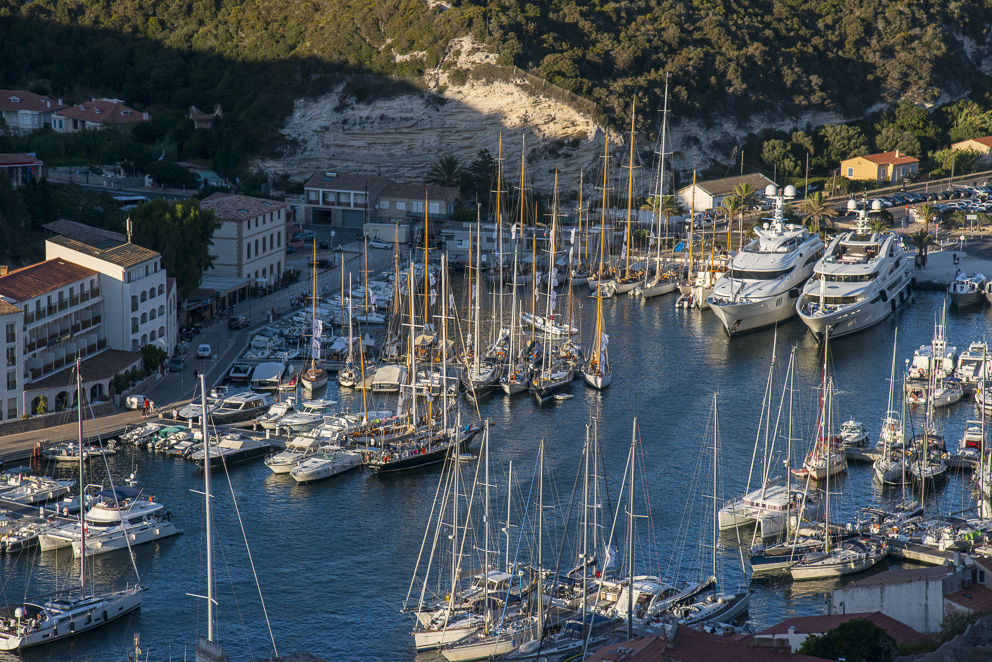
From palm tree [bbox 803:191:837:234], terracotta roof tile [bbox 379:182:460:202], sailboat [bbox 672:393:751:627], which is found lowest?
sailboat [bbox 672:393:751:627]

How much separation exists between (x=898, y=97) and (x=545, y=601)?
105 metres

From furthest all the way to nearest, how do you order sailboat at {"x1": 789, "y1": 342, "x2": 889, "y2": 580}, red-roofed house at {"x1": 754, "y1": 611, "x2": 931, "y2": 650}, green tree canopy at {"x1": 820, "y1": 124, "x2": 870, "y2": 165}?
1. green tree canopy at {"x1": 820, "y1": 124, "x2": 870, "y2": 165}
2. sailboat at {"x1": 789, "y1": 342, "x2": 889, "y2": 580}
3. red-roofed house at {"x1": 754, "y1": 611, "x2": 931, "y2": 650}

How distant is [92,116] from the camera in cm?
11044

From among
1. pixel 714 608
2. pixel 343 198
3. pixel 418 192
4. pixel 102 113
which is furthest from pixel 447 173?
pixel 714 608

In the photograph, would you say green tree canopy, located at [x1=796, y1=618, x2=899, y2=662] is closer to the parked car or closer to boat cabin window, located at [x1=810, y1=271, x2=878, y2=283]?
the parked car

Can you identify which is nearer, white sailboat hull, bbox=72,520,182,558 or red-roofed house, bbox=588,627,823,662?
red-roofed house, bbox=588,627,823,662

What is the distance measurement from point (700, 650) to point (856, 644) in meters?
4.00

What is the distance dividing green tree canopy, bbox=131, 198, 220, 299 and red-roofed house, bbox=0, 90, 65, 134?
4286 centimetres

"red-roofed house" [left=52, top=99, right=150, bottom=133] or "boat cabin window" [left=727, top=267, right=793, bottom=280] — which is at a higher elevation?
"red-roofed house" [left=52, top=99, right=150, bottom=133]

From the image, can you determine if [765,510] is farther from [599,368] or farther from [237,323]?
[237,323]

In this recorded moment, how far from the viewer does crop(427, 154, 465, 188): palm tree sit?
10412 centimetres

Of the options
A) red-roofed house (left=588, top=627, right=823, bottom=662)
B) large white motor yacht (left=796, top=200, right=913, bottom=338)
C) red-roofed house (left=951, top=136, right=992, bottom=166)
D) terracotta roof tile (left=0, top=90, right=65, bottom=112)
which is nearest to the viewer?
red-roofed house (left=588, top=627, right=823, bottom=662)

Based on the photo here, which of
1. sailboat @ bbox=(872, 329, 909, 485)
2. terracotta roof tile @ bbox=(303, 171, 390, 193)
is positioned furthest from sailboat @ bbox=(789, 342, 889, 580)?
terracotta roof tile @ bbox=(303, 171, 390, 193)

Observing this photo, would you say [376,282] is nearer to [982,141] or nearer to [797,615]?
[797,615]
